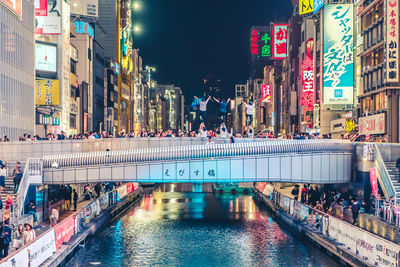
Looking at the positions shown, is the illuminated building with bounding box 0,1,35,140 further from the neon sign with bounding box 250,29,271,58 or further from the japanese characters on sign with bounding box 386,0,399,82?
the neon sign with bounding box 250,29,271,58

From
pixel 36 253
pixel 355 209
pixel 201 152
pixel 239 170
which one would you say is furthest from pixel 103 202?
pixel 36 253

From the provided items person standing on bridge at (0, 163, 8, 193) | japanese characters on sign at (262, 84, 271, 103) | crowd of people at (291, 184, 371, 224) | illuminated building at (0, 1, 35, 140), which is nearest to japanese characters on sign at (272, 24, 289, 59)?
japanese characters on sign at (262, 84, 271, 103)

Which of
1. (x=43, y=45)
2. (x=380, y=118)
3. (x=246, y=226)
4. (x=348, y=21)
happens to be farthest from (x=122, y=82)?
(x=246, y=226)

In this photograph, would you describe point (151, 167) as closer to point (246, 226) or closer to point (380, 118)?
point (246, 226)

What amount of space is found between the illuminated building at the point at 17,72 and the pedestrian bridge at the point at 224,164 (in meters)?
21.4

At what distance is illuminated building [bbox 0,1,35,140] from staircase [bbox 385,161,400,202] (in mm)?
36990

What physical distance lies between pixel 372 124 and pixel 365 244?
138 ft

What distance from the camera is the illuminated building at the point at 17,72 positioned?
58.0 meters

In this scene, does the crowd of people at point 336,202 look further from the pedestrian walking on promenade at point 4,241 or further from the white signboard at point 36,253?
the pedestrian walking on promenade at point 4,241

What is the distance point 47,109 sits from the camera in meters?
76.0

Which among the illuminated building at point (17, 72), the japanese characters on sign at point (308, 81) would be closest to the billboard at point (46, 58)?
the illuminated building at point (17, 72)

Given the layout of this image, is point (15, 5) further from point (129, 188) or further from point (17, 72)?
point (129, 188)

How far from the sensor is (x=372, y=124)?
6334cm

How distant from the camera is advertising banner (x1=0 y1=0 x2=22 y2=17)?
57.8 m
